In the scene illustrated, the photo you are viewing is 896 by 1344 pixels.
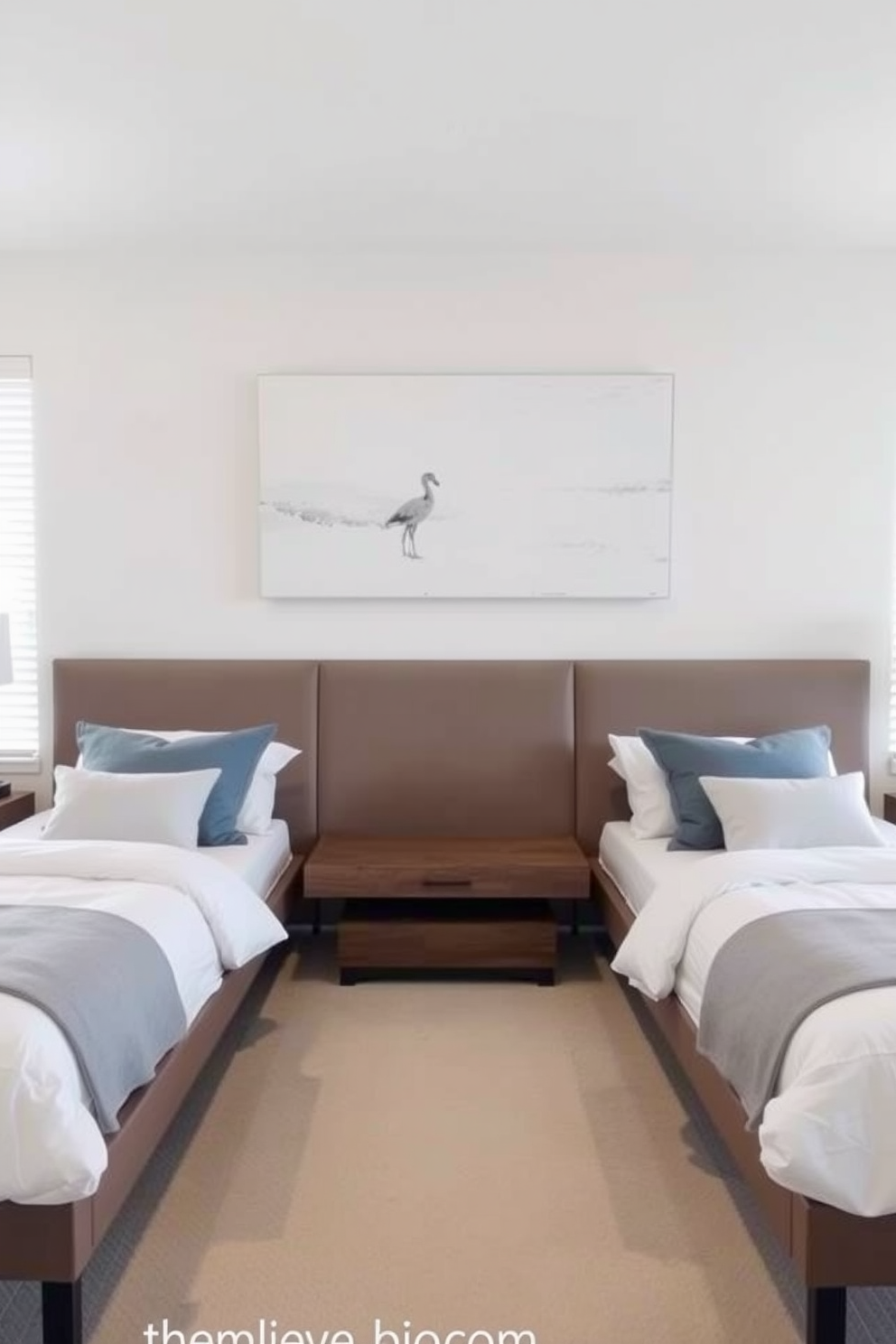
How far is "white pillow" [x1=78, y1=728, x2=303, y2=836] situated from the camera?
12.3 ft

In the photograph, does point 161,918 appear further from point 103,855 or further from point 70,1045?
point 70,1045

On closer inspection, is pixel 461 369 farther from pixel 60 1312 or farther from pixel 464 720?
pixel 60 1312

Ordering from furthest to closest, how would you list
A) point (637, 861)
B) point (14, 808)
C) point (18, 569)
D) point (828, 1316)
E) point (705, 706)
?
point (18, 569) → point (705, 706) → point (14, 808) → point (637, 861) → point (828, 1316)

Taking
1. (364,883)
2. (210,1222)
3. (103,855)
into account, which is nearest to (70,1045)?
(210,1222)

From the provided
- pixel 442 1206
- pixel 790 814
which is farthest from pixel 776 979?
pixel 790 814

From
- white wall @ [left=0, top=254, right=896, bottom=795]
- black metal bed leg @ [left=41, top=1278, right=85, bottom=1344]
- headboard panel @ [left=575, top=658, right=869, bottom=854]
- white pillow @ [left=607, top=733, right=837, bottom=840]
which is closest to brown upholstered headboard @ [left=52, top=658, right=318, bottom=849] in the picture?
white wall @ [left=0, top=254, right=896, bottom=795]

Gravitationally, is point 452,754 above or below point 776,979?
above

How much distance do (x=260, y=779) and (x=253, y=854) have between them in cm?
43

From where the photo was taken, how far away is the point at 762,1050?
6.72 ft

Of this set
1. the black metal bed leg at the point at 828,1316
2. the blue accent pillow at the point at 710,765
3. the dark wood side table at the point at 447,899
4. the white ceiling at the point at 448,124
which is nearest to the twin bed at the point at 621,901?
the black metal bed leg at the point at 828,1316

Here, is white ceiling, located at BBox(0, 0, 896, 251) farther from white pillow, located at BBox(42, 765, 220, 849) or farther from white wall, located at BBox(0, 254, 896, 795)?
white pillow, located at BBox(42, 765, 220, 849)

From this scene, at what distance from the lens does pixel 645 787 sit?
379 cm

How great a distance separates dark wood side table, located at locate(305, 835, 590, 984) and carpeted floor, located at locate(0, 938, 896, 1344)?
0.29 metres

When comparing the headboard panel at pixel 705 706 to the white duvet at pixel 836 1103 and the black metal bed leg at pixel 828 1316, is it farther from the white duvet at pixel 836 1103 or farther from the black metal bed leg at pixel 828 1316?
the black metal bed leg at pixel 828 1316
